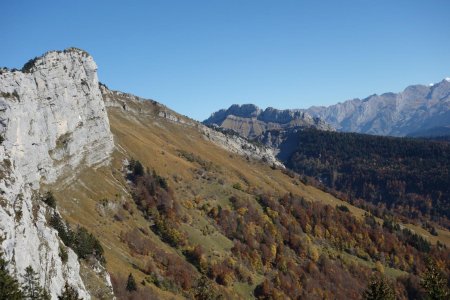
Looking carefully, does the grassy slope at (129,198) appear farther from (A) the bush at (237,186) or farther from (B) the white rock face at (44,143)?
(B) the white rock face at (44,143)

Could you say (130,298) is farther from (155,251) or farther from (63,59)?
(63,59)

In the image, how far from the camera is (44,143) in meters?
91.9

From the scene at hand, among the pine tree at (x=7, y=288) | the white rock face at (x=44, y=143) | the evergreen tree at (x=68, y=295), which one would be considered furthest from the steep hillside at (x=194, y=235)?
the pine tree at (x=7, y=288)

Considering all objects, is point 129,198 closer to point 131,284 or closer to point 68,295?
point 131,284

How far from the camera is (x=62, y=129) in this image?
102 meters

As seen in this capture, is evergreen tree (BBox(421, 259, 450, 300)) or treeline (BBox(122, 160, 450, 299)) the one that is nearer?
evergreen tree (BBox(421, 259, 450, 300))

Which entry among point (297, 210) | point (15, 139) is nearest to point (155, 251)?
point (15, 139)

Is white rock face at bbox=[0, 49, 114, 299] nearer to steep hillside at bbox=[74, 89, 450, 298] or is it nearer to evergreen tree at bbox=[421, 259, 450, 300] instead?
steep hillside at bbox=[74, 89, 450, 298]

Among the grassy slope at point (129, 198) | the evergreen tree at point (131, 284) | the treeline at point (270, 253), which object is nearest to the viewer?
the evergreen tree at point (131, 284)

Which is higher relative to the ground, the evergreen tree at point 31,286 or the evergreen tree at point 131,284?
the evergreen tree at point 31,286

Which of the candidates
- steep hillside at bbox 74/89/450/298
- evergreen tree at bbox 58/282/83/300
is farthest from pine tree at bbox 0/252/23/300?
steep hillside at bbox 74/89/450/298

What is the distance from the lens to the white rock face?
55125 mm

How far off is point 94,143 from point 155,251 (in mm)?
35904

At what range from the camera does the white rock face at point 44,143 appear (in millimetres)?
55125
